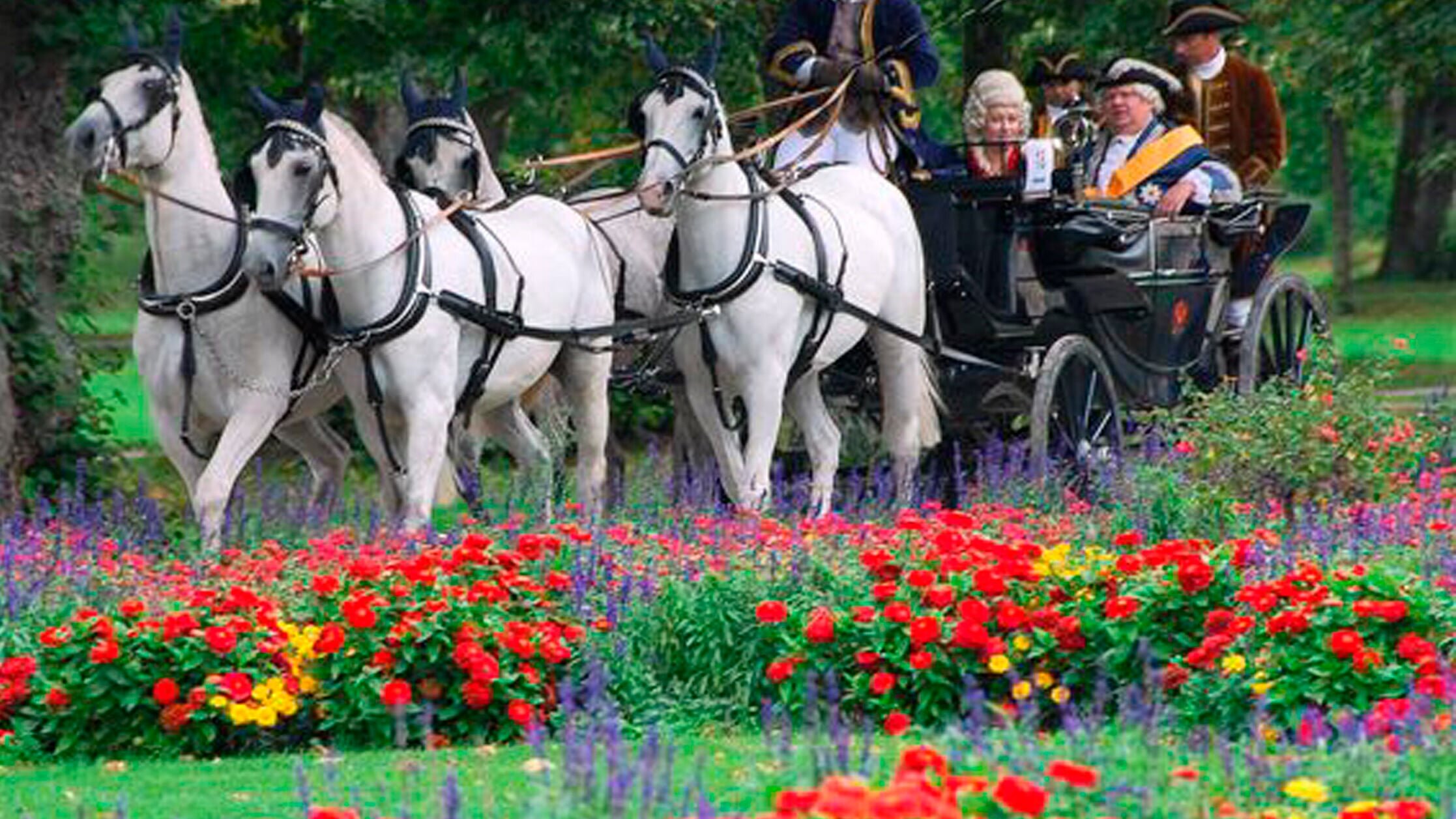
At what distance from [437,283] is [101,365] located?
5.87 meters

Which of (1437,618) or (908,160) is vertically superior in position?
(908,160)

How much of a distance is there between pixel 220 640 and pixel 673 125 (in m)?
4.30

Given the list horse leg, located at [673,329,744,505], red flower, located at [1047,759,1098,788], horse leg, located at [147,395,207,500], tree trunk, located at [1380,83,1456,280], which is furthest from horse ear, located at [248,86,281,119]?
tree trunk, located at [1380,83,1456,280]

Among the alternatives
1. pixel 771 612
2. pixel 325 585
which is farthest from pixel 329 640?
pixel 771 612

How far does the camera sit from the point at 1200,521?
1105 cm

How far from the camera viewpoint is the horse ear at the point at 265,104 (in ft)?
38.4

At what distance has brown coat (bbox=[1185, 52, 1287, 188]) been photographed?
16.5m

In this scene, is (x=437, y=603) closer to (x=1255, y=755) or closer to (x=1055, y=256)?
(x=1255, y=755)

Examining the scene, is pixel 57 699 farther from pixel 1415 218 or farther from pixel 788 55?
pixel 1415 218

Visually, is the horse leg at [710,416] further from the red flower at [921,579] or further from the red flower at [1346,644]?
the red flower at [1346,644]

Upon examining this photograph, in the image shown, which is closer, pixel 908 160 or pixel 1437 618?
pixel 1437 618

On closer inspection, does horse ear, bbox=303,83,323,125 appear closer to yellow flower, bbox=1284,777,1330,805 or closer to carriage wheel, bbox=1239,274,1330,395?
carriage wheel, bbox=1239,274,1330,395

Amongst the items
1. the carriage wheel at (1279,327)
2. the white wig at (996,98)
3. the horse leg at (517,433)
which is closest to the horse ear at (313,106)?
the horse leg at (517,433)

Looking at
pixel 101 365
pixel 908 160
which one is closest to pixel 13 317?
pixel 101 365
